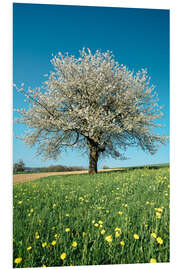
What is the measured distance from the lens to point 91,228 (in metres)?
2.22

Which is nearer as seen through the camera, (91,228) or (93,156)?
(91,228)

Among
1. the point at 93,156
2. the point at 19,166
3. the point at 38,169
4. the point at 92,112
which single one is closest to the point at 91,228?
the point at 19,166

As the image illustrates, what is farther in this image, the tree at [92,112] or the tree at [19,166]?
the tree at [92,112]

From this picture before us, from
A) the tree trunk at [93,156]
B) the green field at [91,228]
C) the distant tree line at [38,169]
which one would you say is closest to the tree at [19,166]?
the distant tree line at [38,169]

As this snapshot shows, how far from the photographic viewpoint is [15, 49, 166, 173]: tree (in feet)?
20.1

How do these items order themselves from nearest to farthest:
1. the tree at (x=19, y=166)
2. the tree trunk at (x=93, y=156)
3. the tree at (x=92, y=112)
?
the tree at (x=19, y=166) → the tree trunk at (x=93, y=156) → the tree at (x=92, y=112)

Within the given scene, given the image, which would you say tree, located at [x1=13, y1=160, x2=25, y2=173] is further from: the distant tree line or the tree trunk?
the tree trunk

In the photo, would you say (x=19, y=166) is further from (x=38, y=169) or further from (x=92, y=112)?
(x=92, y=112)

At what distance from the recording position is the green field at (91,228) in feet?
6.51

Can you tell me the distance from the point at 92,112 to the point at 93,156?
1299 mm

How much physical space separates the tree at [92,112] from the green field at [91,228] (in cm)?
305

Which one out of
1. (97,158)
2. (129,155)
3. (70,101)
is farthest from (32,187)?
(70,101)

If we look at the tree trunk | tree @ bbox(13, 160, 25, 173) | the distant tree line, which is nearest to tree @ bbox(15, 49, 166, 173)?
the tree trunk

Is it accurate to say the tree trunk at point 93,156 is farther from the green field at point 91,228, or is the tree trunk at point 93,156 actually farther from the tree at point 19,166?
the tree at point 19,166
